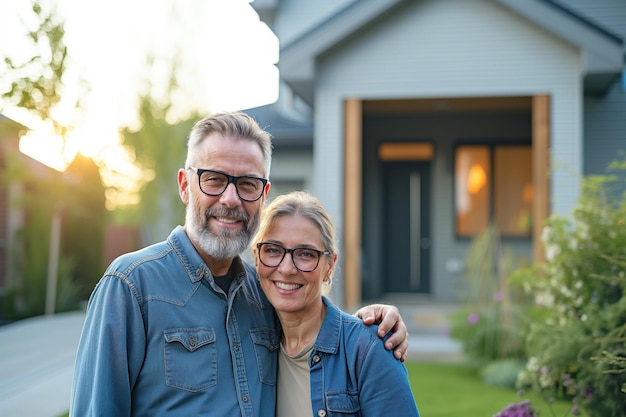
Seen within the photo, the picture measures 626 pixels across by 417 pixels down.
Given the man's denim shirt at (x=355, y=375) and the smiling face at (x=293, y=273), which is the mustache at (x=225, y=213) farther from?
the man's denim shirt at (x=355, y=375)

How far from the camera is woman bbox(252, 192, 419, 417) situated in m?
2.31

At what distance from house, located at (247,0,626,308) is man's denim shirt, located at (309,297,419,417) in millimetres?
5319

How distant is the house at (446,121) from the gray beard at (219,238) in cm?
507

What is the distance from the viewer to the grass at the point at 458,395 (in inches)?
235

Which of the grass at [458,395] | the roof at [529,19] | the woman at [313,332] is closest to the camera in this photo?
the woman at [313,332]

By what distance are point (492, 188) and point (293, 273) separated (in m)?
9.91

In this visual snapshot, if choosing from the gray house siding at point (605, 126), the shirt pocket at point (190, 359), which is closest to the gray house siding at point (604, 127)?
the gray house siding at point (605, 126)

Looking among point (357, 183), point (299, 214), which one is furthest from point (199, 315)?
point (357, 183)

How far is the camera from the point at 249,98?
81.7 ft

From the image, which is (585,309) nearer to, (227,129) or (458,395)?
(458,395)

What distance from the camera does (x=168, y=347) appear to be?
7.48 ft

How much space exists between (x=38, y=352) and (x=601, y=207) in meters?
6.56

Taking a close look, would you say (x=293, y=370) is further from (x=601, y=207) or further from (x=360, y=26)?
(x=360, y=26)

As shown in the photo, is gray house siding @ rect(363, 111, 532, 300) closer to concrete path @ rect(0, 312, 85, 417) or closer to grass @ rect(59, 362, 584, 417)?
grass @ rect(59, 362, 584, 417)
